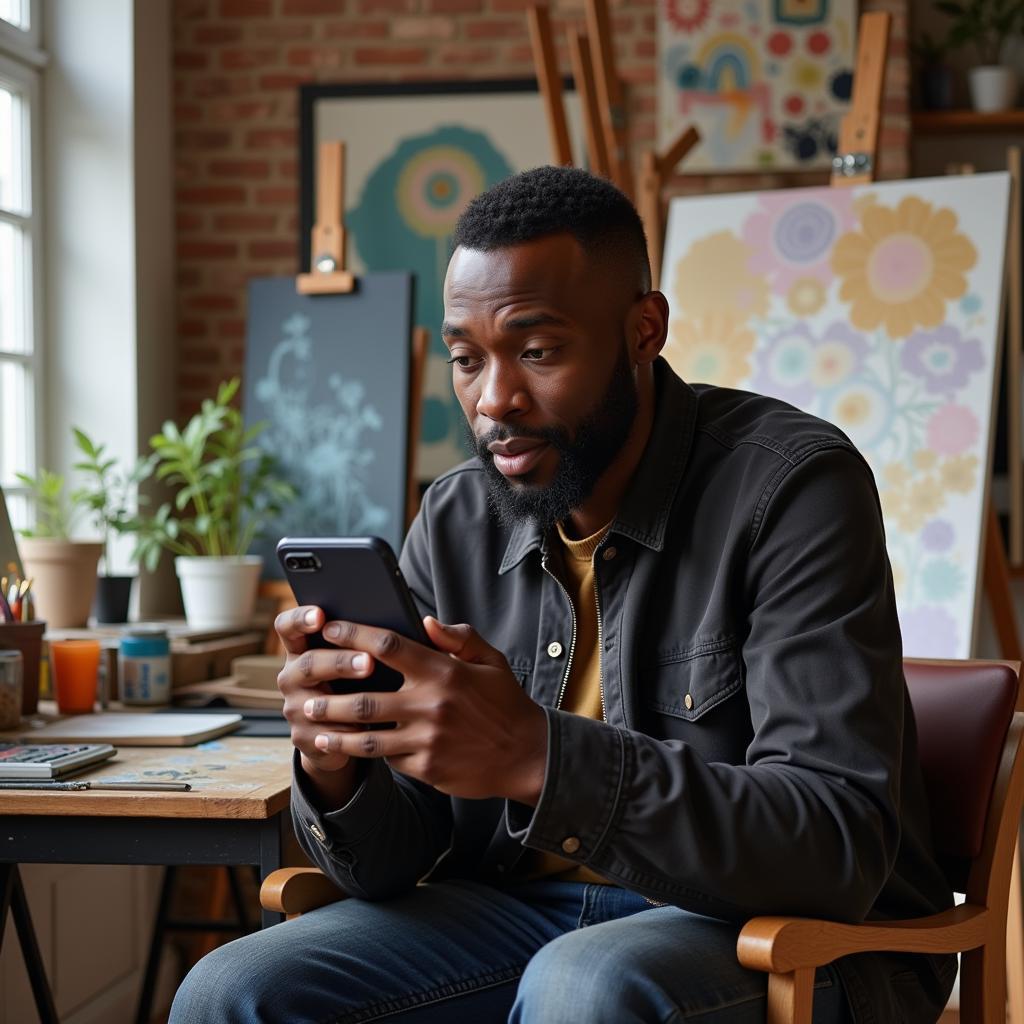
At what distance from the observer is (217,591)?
3227 mm

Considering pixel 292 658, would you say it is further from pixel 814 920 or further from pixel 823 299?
pixel 823 299

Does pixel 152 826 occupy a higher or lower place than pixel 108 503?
lower

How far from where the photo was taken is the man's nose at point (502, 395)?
4.95 ft

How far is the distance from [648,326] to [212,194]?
2608mm

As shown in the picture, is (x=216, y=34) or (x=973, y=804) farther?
(x=216, y=34)

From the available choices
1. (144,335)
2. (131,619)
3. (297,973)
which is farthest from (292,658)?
(144,335)

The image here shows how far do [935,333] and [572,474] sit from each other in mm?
1493

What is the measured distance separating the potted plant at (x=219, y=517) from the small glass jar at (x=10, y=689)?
39.6 inches

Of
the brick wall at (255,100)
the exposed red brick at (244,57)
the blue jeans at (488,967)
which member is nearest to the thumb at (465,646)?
the blue jeans at (488,967)

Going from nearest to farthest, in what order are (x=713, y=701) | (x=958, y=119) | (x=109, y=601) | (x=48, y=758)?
(x=713, y=701) < (x=48, y=758) < (x=109, y=601) < (x=958, y=119)

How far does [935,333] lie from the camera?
2785 millimetres

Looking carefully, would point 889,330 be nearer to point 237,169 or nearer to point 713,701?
point 713,701

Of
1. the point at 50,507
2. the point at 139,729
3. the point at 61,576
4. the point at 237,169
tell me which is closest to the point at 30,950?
the point at 139,729

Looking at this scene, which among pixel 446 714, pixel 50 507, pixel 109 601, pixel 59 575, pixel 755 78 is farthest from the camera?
pixel 755 78
